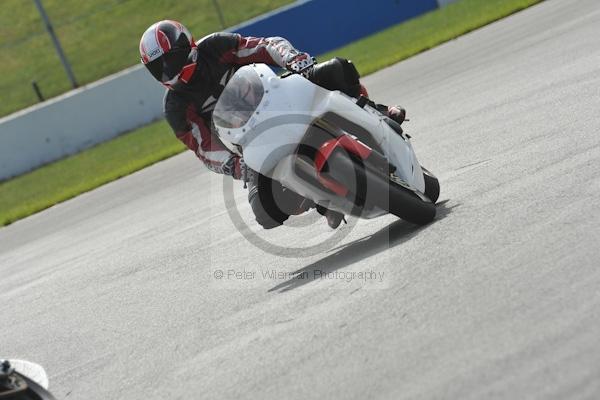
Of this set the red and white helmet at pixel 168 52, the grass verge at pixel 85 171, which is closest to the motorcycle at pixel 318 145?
the red and white helmet at pixel 168 52

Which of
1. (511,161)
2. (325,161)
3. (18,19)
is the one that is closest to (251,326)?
(325,161)

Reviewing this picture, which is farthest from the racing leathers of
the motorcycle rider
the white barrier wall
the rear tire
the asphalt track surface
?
the white barrier wall

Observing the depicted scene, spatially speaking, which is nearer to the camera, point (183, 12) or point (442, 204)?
point (442, 204)

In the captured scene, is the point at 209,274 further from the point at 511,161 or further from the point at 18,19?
the point at 18,19

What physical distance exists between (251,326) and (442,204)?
1.93 m

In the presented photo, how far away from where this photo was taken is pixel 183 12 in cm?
2927

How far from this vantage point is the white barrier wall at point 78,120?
22.6m

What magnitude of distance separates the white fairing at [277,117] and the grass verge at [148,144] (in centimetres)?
1035

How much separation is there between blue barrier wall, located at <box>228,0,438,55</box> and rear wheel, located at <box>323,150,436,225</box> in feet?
57.4

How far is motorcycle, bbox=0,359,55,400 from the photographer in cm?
404

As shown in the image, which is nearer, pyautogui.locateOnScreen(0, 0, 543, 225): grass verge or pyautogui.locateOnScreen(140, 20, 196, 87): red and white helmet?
pyautogui.locateOnScreen(140, 20, 196, 87): red and white helmet

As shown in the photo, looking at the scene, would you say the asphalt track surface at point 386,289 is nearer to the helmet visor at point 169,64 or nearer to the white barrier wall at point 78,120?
the helmet visor at point 169,64

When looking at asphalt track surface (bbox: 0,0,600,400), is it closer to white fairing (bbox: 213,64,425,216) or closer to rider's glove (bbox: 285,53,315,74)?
white fairing (bbox: 213,64,425,216)

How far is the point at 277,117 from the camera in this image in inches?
253
